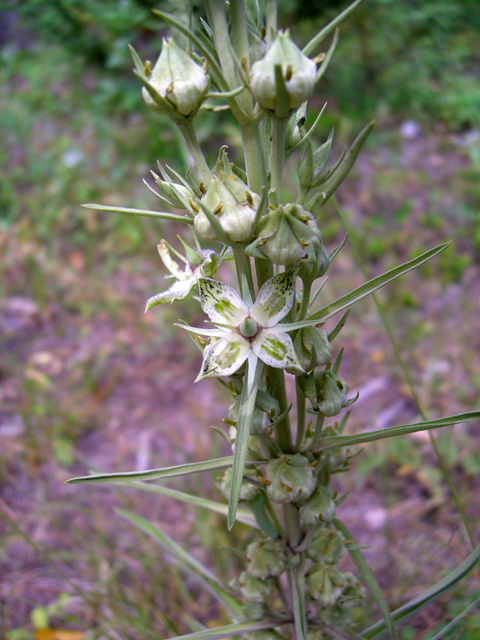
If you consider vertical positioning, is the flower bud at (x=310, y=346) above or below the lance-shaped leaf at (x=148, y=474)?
above

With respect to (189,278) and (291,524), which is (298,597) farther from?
(189,278)

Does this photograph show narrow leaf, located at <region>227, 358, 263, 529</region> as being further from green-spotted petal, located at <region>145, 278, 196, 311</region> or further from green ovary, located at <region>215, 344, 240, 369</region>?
green-spotted petal, located at <region>145, 278, 196, 311</region>

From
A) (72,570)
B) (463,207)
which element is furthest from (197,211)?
(463,207)

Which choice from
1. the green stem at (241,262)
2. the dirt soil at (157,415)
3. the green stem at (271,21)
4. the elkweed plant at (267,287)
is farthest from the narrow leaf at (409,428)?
the dirt soil at (157,415)

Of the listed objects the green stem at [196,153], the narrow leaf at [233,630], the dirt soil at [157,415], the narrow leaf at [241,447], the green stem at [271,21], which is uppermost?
the green stem at [271,21]

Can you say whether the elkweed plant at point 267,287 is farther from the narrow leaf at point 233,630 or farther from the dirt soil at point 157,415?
the dirt soil at point 157,415

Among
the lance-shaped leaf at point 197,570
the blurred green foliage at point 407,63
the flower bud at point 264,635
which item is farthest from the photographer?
the blurred green foliage at point 407,63

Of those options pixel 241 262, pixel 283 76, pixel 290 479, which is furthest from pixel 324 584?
→ pixel 283 76
